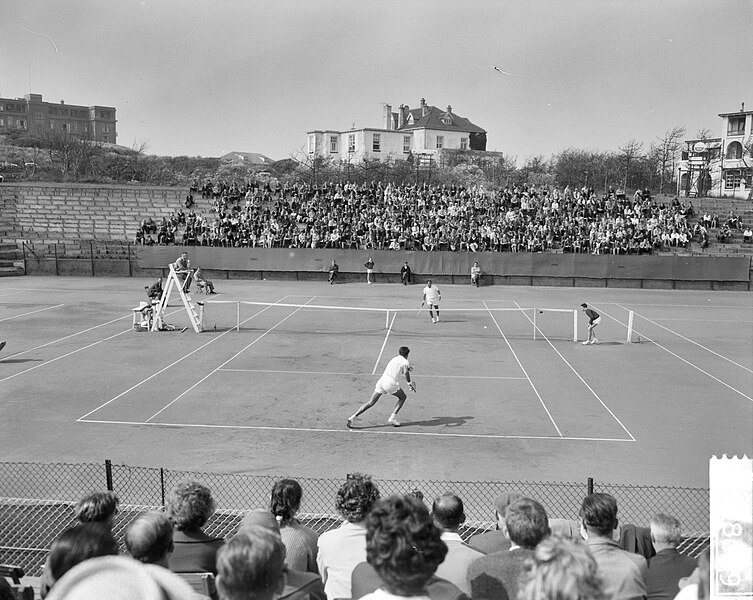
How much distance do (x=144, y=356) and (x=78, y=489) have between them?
11.0m

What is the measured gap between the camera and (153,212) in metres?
57.4

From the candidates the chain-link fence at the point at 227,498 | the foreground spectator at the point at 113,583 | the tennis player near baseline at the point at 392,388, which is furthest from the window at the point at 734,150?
the foreground spectator at the point at 113,583

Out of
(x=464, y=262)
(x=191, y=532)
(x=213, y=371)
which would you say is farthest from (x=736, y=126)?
(x=191, y=532)

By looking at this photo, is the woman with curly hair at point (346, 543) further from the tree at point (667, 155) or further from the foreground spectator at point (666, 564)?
the tree at point (667, 155)

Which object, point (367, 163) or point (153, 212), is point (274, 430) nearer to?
point (153, 212)

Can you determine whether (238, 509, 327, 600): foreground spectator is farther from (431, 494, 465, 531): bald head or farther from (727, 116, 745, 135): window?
(727, 116, 745, 135): window

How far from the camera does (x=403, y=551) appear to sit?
12.6ft

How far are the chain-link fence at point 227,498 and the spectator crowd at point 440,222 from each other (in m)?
36.4

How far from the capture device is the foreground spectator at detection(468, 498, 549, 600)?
4703mm

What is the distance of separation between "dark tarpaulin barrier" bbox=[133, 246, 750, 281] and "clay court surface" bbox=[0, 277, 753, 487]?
13335 mm

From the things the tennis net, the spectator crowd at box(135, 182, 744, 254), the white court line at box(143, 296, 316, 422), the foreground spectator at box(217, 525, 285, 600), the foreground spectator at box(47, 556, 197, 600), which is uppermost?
the spectator crowd at box(135, 182, 744, 254)

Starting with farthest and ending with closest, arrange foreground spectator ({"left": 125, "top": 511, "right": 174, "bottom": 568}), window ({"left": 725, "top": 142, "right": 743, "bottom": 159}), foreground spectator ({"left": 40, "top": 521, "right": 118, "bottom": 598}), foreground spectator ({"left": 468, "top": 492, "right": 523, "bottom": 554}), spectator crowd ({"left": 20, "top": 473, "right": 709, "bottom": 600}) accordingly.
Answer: window ({"left": 725, "top": 142, "right": 743, "bottom": 159})
foreground spectator ({"left": 468, "top": 492, "right": 523, "bottom": 554})
foreground spectator ({"left": 125, "top": 511, "right": 174, "bottom": 568})
foreground spectator ({"left": 40, "top": 521, "right": 118, "bottom": 598})
spectator crowd ({"left": 20, "top": 473, "right": 709, "bottom": 600})

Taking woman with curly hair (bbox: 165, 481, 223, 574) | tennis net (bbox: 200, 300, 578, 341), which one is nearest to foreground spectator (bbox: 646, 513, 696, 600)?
woman with curly hair (bbox: 165, 481, 223, 574)

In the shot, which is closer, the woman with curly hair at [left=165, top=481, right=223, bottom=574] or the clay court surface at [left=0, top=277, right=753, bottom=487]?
the woman with curly hair at [left=165, top=481, right=223, bottom=574]
